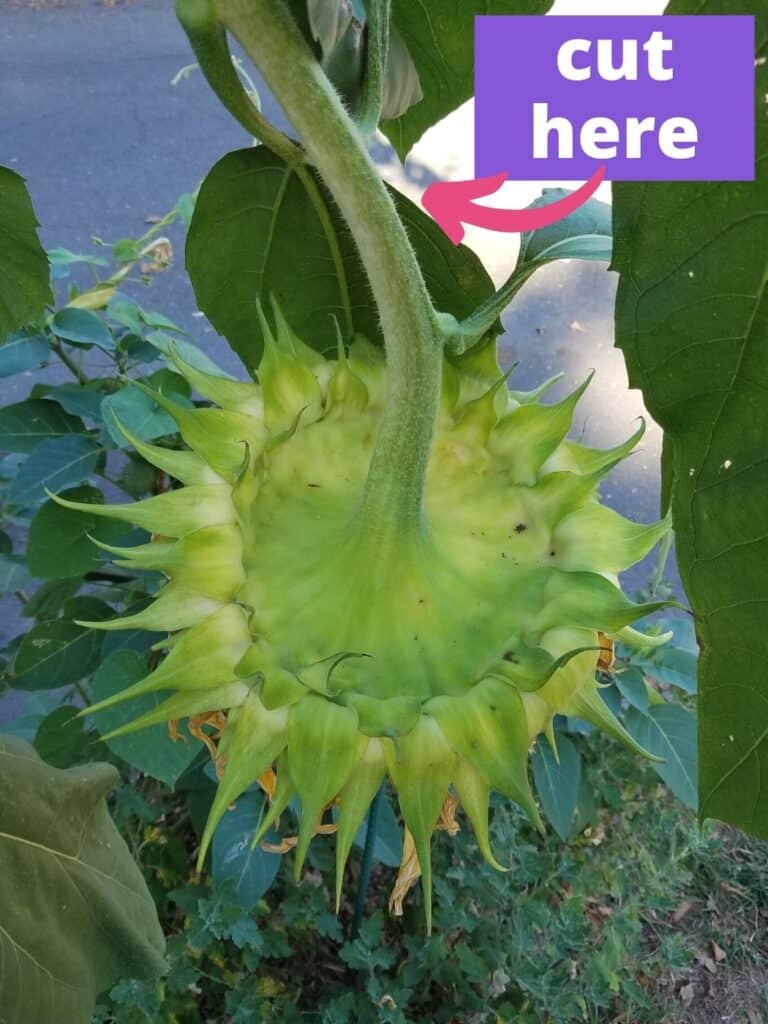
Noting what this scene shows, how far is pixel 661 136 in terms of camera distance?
34cm

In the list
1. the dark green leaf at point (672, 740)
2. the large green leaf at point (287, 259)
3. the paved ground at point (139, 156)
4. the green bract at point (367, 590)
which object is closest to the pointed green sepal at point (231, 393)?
the green bract at point (367, 590)

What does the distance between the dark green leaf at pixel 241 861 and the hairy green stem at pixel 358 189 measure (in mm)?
730

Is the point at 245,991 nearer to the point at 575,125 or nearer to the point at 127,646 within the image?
the point at 127,646

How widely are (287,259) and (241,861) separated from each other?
2.26 ft

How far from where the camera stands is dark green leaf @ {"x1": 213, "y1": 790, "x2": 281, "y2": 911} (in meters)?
1.03

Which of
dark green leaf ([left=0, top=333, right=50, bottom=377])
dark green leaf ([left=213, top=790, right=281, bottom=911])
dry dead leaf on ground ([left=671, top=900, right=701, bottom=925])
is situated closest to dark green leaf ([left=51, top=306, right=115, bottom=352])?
dark green leaf ([left=0, top=333, right=50, bottom=377])

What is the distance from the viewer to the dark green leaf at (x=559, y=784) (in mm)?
1077

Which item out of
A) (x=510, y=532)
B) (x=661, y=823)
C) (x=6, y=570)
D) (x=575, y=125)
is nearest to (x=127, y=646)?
(x=6, y=570)

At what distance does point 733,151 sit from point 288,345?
22cm

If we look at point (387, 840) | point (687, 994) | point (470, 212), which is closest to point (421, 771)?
point (470, 212)

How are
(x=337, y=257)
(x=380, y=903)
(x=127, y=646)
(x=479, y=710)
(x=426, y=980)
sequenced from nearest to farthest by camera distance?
(x=479, y=710) → (x=337, y=257) → (x=127, y=646) → (x=426, y=980) → (x=380, y=903)

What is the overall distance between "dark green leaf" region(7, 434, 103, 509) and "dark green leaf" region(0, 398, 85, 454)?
0.09ft

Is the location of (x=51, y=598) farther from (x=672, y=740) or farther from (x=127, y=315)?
(x=672, y=740)

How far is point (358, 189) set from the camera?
366mm
